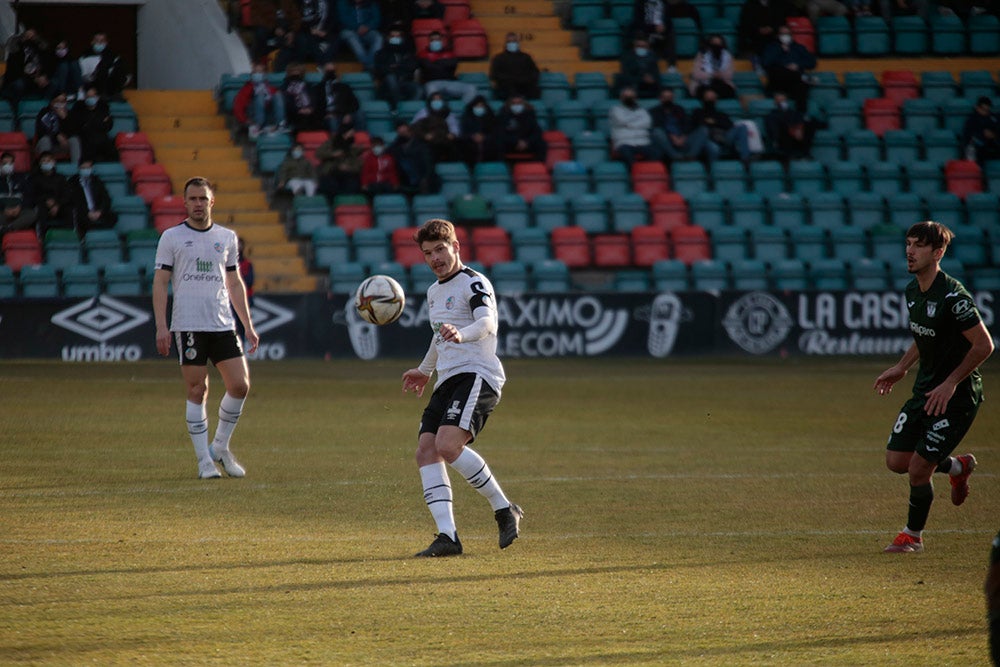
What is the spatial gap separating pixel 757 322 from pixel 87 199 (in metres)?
10.5

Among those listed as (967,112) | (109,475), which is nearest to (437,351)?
(109,475)

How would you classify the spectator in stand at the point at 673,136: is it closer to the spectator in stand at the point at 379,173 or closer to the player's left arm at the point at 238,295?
the spectator in stand at the point at 379,173

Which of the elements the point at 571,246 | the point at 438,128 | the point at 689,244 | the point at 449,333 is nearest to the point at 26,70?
the point at 438,128

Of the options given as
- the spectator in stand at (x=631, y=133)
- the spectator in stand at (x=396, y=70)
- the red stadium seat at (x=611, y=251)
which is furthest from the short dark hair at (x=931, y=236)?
the spectator in stand at (x=396, y=70)

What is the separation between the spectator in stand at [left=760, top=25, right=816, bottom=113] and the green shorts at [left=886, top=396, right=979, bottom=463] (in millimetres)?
19074

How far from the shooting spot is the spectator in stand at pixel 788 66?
25.9 m

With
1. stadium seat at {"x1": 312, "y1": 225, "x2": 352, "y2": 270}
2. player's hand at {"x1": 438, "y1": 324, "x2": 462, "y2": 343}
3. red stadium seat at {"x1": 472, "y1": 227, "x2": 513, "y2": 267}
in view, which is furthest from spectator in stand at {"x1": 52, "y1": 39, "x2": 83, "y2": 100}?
player's hand at {"x1": 438, "y1": 324, "x2": 462, "y2": 343}

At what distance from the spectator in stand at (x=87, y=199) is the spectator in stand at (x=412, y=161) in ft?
15.5

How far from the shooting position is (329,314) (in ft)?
67.5

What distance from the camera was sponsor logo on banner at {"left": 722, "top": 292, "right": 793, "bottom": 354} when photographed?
21734mm

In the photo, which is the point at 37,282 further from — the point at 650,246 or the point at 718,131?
the point at 718,131

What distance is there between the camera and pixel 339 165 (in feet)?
76.0

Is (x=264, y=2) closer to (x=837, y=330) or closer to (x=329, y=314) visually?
(x=329, y=314)

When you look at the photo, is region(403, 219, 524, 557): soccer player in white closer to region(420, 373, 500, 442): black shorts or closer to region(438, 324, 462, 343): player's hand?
region(420, 373, 500, 442): black shorts
